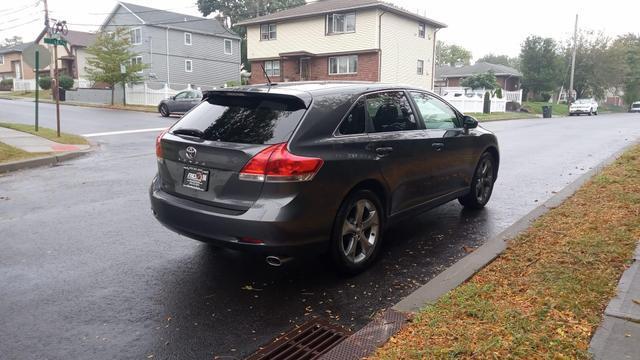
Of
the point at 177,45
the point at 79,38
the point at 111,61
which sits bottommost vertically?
the point at 111,61

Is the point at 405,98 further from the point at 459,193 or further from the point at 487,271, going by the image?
the point at 487,271

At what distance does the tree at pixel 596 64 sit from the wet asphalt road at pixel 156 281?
55.1 metres

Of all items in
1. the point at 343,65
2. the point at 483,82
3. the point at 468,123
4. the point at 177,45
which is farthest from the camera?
the point at 483,82

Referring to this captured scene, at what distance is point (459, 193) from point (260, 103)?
3.04 metres

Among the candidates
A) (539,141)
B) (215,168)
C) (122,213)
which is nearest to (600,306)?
(215,168)

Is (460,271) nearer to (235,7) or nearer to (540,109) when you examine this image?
(540,109)

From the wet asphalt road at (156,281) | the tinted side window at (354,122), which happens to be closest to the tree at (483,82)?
the wet asphalt road at (156,281)

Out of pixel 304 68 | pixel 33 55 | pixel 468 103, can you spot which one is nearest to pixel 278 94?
pixel 33 55

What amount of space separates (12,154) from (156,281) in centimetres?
810

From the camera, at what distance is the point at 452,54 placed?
4370 inches

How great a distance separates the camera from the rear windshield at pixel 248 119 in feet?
13.4

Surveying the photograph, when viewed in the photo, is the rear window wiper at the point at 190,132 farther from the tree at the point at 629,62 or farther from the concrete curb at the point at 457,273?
the tree at the point at 629,62

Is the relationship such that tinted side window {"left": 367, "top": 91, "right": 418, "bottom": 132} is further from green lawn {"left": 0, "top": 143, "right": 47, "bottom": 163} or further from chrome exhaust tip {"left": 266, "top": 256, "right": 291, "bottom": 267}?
green lawn {"left": 0, "top": 143, "right": 47, "bottom": 163}

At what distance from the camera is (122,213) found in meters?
6.49
